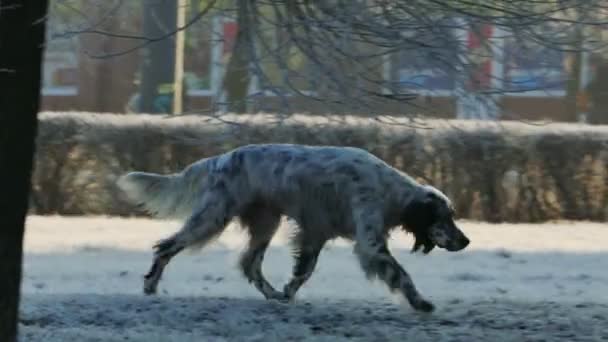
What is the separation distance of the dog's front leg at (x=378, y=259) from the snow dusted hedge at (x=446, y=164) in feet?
26.5

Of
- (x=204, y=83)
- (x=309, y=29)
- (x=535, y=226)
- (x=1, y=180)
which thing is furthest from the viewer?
(x=204, y=83)

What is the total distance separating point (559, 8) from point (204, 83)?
18806mm

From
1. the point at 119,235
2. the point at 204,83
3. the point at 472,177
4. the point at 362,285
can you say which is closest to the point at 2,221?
the point at 362,285

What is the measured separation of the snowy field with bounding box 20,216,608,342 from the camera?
646 cm

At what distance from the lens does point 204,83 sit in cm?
2447

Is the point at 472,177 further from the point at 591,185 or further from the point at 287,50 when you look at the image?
the point at 287,50

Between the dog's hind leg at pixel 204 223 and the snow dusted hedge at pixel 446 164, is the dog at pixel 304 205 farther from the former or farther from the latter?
the snow dusted hedge at pixel 446 164

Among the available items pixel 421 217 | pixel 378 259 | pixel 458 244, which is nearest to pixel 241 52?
pixel 378 259

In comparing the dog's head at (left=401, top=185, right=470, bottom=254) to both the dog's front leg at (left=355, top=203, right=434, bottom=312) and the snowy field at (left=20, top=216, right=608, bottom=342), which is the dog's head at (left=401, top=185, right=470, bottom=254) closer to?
the dog's front leg at (left=355, top=203, right=434, bottom=312)

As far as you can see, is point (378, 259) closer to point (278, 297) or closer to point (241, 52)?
point (278, 297)

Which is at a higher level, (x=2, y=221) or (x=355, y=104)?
(x=355, y=104)

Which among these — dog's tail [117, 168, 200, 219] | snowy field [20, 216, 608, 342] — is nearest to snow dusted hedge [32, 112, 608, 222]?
snowy field [20, 216, 608, 342]

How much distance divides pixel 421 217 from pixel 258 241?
1276 millimetres

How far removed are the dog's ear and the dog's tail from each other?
5.03 ft
